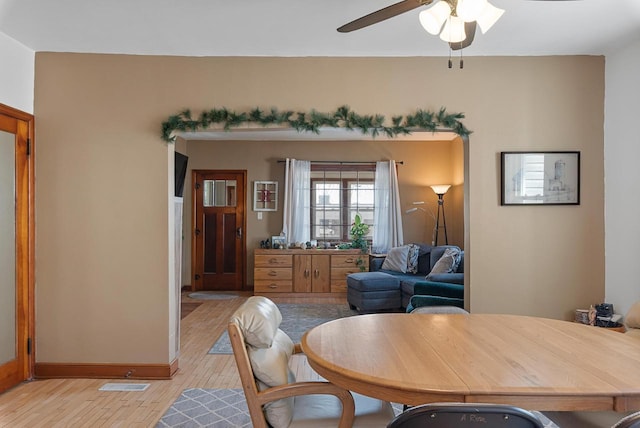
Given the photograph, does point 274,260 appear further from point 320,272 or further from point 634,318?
point 634,318

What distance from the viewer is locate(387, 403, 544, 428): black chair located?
1.09 m

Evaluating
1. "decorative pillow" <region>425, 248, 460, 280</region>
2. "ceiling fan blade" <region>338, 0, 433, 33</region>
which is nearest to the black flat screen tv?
"ceiling fan blade" <region>338, 0, 433, 33</region>

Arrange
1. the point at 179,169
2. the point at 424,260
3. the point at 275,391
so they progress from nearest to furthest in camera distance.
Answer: the point at 275,391, the point at 179,169, the point at 424,260

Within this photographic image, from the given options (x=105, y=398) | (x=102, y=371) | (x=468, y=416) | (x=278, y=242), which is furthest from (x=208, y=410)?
(x=278, y=242)

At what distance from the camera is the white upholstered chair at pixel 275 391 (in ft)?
A: 5.53

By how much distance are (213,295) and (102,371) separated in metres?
3.59

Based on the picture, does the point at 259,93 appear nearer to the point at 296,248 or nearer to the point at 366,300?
the point at 366,300

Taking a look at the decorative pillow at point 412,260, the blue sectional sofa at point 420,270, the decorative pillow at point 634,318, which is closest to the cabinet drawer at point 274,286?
the blue sectional sofa at point 420,270

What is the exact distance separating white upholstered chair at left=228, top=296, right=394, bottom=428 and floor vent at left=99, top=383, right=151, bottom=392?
5.97 feet

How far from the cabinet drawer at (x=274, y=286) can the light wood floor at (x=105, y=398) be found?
8.76 feet

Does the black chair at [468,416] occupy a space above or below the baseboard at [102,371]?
above

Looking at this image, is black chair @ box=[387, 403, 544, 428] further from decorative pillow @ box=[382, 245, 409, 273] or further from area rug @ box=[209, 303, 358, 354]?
decorative pillow @ box=[382, 245, 409, 273]

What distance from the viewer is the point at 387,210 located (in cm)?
723

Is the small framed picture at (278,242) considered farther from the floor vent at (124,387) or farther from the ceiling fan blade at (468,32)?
the ceiling fan blade at (468,32)
